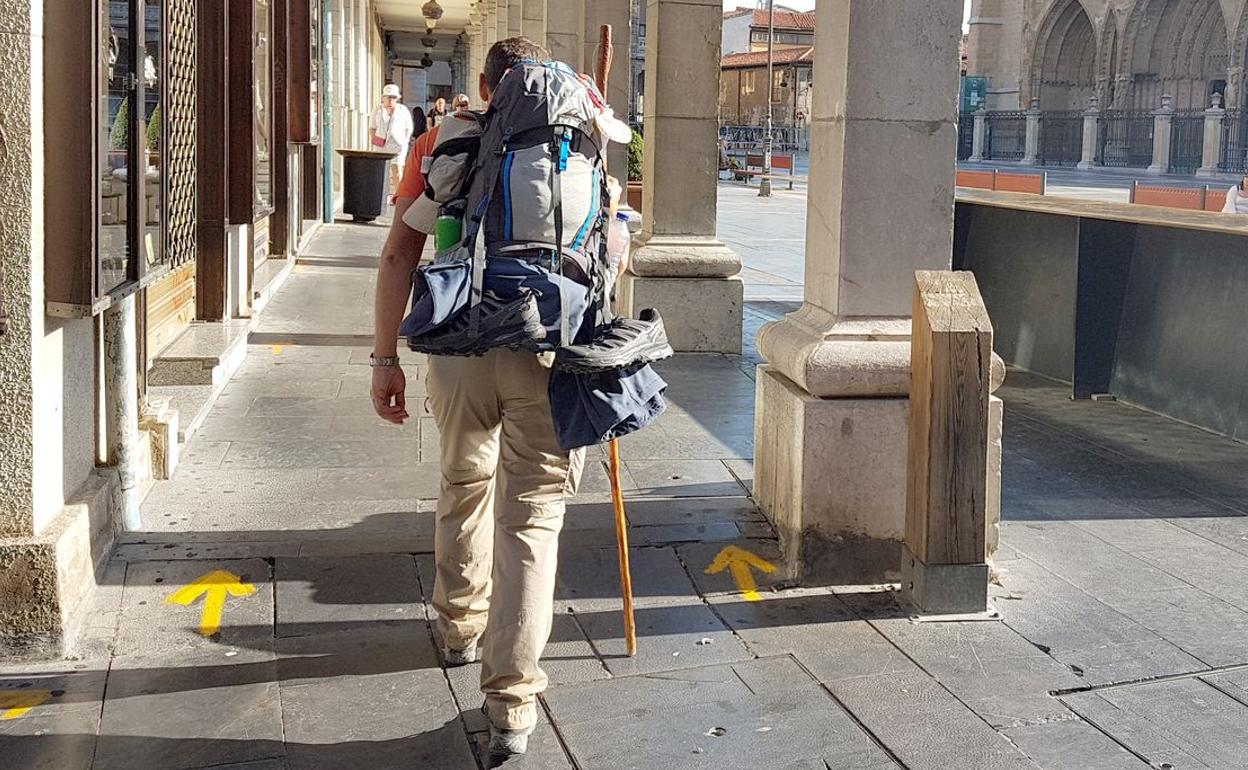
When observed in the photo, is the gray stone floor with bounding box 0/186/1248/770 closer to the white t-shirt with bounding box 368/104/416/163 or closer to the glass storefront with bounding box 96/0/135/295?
the glass storefront with bounding box 96/0/135/295

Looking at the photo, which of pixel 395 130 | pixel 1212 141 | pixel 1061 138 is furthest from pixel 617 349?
pixel 1061 138

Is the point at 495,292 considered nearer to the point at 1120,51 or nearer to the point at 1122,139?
the point at 1122,139

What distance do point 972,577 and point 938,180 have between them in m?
1.50

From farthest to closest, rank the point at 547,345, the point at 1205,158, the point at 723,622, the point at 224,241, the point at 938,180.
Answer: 1. the point at 1205,158
2. the point at 224,241
3. the point at 938,180
4. the point at 723,622
5. the point at 547,345

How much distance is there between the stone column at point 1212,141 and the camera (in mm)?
48750

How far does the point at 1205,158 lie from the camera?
4969cm

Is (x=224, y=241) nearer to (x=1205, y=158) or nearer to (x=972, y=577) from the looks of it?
(x=972, y=577)

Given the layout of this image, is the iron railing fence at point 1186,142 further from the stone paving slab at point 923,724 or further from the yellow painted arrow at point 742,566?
the stone paving slab at point 923,724

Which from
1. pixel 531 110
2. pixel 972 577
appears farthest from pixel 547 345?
pixel 972 577

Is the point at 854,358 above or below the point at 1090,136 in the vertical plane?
below

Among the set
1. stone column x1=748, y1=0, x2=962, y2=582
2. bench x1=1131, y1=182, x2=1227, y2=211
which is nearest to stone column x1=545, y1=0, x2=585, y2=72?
stone column x1=748, y1=0, x2=962, y2=582

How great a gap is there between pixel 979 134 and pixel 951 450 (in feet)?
215

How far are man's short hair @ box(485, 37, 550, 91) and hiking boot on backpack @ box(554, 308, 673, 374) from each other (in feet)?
2.44

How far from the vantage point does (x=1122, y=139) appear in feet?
193
